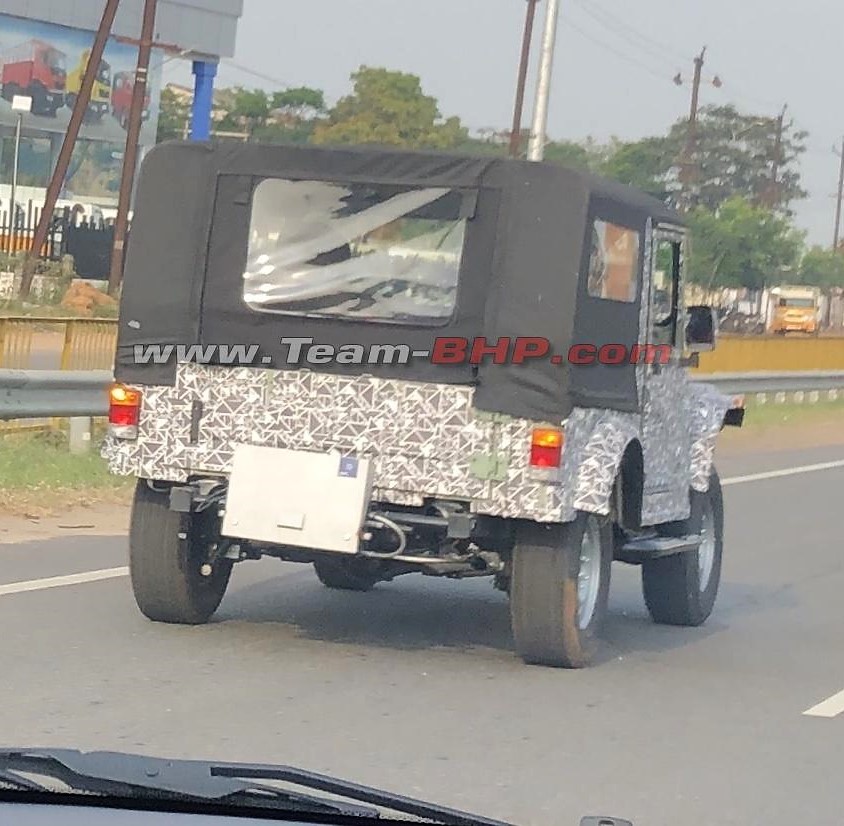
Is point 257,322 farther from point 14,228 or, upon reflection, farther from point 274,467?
point 14,228

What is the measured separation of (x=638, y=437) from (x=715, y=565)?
1.81 m

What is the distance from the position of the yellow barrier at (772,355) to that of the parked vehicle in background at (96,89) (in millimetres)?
28997

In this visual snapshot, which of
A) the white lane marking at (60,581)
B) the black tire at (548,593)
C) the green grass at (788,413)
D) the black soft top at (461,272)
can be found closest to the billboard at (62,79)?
the green grass at (788,413)

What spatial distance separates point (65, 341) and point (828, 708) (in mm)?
8566

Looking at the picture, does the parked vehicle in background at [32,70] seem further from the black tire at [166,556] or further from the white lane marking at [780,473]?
the black tire at [166,556]

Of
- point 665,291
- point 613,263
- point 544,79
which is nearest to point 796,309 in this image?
point 544,79

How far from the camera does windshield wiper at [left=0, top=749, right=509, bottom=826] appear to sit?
336 cm

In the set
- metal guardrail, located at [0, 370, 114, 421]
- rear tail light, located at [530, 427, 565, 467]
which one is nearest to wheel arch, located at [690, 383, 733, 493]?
rear tail light, located at [530, 427, 565, 467]

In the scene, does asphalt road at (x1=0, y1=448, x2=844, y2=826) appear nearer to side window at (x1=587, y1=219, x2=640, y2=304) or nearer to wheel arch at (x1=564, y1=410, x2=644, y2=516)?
wheel arch at (x1=564, y1=410, x2=644, y2=516)

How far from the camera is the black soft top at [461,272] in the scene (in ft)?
26.3

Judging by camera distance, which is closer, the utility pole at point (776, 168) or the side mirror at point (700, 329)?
the side mirror at point (700, 329)

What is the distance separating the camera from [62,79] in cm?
5553

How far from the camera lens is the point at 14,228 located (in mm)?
42781

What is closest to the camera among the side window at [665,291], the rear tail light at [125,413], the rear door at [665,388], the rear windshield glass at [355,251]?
the rear windshield glass at [355,251]
